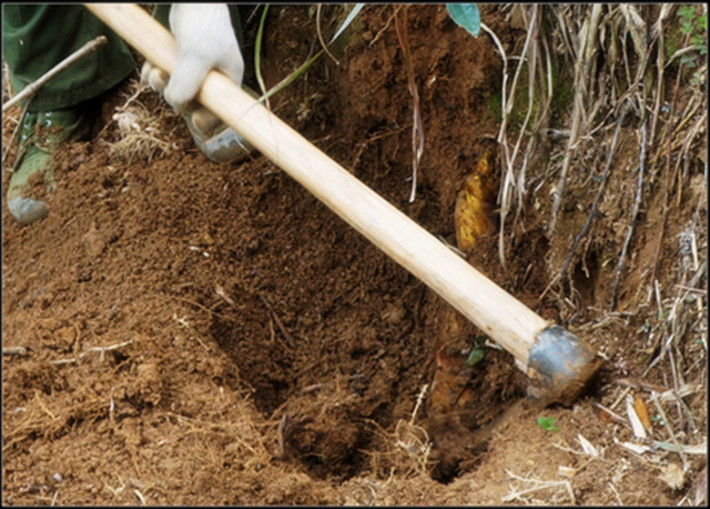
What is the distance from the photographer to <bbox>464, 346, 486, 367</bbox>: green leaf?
2.26m

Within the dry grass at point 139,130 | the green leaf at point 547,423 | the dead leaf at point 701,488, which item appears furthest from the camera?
the dry grass at point 139,130

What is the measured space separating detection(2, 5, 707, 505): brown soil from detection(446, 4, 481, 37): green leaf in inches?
15.8

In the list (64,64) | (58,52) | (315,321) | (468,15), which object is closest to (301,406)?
(315,321)

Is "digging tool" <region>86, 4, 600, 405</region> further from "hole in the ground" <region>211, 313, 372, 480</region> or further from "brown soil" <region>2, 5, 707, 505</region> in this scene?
"hole in the ground" <region>211, 313, 372, 480</region>

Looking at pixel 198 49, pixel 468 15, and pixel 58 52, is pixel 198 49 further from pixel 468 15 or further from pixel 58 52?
pixel 58 52

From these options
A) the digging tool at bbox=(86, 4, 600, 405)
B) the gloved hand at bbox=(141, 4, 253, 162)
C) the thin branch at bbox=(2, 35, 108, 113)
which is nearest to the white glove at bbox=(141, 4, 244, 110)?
the gloved hand at bbox=(141, 4, 253, 162)

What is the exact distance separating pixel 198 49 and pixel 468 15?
725mm

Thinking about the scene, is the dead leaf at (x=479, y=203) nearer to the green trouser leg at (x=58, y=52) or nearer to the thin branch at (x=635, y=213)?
the thin branch at (x=635, y=213)

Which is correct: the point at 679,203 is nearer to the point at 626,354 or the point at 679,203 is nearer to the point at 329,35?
the point at 626,354

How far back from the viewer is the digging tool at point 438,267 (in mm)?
1805

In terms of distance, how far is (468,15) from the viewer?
74.2 inches

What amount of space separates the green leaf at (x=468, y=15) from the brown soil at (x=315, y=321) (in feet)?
1.32

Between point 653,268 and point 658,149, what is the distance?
0.30 meters

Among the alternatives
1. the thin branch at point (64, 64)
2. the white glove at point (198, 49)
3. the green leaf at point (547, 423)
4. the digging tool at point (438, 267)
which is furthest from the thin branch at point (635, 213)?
the thin branch at point (64, 64)
